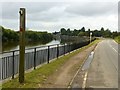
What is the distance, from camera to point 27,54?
14.2 meters

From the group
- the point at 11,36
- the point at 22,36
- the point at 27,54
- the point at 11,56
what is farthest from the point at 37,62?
the point at 11,36

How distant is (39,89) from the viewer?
32.5 ft

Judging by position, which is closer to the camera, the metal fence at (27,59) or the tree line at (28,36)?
the metal fence at (27,59)

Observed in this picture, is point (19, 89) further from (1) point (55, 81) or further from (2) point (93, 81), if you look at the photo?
(2) point (93, 81)

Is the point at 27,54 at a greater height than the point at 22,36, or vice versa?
the point at 22,36

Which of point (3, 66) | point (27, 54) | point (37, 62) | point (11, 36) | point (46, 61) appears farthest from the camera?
point (11, 36)

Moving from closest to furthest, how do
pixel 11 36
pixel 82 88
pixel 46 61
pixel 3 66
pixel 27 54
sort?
pixel 82 88 → pixel 3 66 → pixel 27 54 → pixel 46 61 → pixel 11 36

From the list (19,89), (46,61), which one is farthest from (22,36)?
(46,61)

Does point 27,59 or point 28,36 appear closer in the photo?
point 27,59

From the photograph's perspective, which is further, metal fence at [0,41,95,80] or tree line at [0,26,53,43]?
tree line at [0,26,53,43]

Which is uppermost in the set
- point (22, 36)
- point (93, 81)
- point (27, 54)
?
point (22, 36)

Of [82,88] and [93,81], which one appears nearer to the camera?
[82,88]

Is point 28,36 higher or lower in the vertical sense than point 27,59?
higher

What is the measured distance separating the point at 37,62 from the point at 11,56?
480cm
